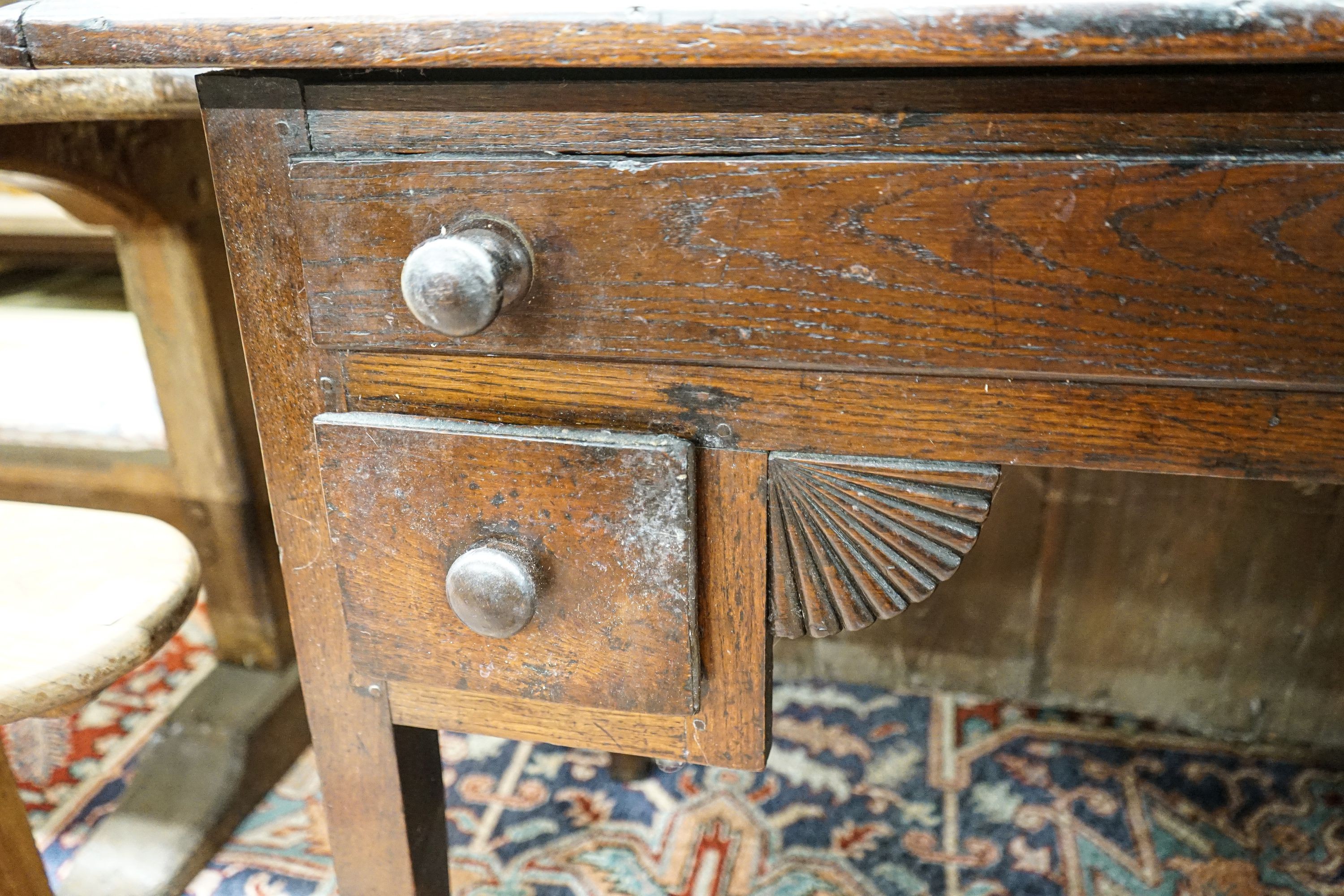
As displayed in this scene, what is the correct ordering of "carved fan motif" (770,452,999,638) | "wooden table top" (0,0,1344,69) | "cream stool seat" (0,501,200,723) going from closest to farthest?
"wooden table top" (0,0,1344,69), "carved fan motif" (770,452,999,638), "cream stool seat" (0,501,200,723)

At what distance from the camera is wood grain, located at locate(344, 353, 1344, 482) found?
46cm

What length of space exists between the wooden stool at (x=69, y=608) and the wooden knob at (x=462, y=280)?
0.37 meters

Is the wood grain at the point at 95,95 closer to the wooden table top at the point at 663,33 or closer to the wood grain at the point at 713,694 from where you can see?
the wooden table top at the point at 663,33

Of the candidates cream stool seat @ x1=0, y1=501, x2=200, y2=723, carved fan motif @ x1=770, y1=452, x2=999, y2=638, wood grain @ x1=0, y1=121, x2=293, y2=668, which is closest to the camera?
carved fan motif @ x1=770, y1=452, x2=999, y2=638

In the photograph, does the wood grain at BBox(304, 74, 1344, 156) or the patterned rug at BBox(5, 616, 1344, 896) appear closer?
the wood grain at BBox(304, 74, 1344, 156)

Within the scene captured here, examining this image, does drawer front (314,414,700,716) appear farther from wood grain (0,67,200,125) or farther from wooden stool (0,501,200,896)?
wood grain (0,67,200,125)

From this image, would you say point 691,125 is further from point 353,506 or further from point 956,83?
point 353,506

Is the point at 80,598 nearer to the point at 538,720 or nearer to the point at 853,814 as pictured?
the point at 538,720

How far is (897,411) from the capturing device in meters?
0.49

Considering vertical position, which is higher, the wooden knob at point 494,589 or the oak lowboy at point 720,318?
the oak lowboy at point 720,318

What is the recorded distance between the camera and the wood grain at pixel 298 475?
19.9 inches

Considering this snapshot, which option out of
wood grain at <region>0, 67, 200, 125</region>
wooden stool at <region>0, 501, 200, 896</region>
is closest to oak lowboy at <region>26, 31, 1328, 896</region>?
wooden stool at <region>0, 501, 200, 896</region>

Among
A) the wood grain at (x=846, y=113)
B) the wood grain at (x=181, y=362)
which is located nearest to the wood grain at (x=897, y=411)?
the wood grain at (x=846, y=113)

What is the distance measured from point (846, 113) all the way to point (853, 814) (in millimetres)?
841
